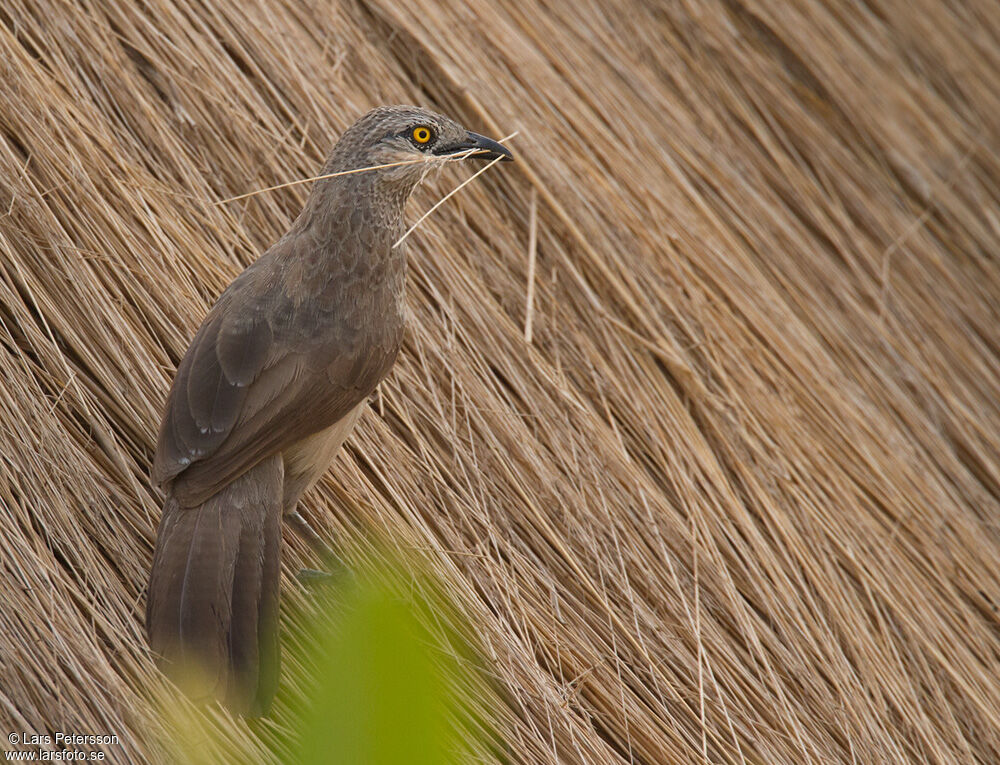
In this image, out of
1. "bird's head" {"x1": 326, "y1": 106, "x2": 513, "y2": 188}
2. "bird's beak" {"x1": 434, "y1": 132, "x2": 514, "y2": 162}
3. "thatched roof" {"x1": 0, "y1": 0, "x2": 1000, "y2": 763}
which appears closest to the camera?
"thatched roof" {"x1": 0, "y1": 0, "x2": 1000, "y2": 763}

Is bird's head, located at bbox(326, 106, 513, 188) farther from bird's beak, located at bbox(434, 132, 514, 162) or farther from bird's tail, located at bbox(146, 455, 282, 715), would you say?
bird's tail, located at bbox(146, 455, 282, 715)

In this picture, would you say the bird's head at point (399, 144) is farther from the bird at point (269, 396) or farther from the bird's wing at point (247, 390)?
the bird's wing at point (247, 390)

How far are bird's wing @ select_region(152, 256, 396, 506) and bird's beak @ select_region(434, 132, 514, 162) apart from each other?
26.4 inches

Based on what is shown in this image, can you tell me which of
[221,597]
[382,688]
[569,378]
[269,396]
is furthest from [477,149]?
[382,688]

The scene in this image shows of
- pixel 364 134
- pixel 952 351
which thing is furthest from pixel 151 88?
pixel 952 351

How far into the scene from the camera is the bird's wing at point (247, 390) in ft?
8.74

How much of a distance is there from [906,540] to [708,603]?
980 mm

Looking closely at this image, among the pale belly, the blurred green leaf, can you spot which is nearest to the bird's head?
the pale belly

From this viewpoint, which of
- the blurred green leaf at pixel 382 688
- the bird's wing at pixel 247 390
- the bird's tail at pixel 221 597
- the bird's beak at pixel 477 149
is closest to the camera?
the blurred green leaf at pixel 382 688

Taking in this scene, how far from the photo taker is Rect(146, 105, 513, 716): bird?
2.48 m

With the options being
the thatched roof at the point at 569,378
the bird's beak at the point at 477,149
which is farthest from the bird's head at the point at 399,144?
the thatched roof at the point at 569,378

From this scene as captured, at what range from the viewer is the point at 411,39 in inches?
156

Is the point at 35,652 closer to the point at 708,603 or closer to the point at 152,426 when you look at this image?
the point at 152,426

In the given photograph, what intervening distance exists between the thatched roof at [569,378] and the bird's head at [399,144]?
0.44 metres
